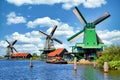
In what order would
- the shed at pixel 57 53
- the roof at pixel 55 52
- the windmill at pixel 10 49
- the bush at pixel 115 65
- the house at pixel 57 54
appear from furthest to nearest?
the windmill at pixel 10 49, the roof at pixel 55 52, the shed at pixel 57 53, the house at pixel 57 54, the bush at pixel 115 65

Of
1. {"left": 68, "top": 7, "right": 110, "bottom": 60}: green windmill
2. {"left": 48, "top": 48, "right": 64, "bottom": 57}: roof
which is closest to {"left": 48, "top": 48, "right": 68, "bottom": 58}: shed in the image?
{"left": 48, "top": 48, "right": 64, "bottom": 57}: roof

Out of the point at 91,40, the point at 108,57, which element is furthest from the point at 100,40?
the point at 108,57

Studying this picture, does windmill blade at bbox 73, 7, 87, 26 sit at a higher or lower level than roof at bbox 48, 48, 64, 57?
higher

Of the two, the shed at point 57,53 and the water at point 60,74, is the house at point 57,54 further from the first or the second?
the water at point 60,74

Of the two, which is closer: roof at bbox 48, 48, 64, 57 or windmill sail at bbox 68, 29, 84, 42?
windmill sail at bbox 68, 29, 84, 42

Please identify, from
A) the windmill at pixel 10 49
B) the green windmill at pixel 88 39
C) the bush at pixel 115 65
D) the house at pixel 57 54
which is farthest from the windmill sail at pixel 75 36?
the windmill at pixel 10 49

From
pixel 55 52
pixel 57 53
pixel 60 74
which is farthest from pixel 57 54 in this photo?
pixel 60 74

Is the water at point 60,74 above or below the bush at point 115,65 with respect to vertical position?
below

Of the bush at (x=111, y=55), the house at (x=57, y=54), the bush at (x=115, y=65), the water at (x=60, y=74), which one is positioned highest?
the house at (x=57, y=54)

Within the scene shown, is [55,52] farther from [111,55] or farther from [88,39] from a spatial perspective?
[111,55]

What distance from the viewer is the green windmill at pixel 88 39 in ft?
313

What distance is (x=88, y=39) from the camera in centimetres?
9638

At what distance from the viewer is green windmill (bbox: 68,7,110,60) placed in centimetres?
9525

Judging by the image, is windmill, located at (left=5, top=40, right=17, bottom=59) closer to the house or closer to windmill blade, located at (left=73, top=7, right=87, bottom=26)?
the house
